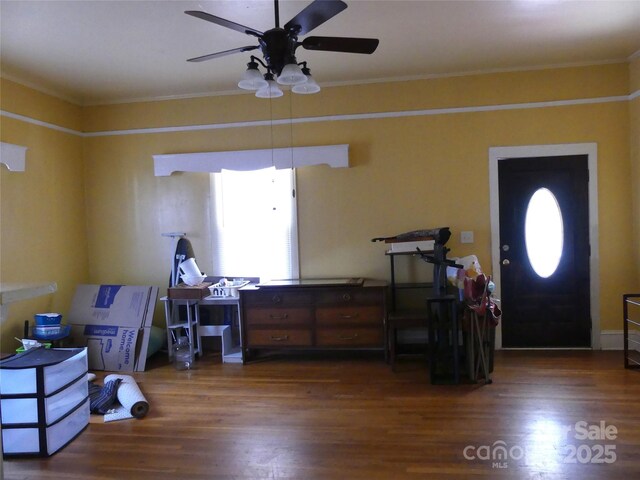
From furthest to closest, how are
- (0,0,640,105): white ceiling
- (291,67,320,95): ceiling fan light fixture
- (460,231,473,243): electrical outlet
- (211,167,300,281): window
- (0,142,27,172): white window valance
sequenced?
(211,167,300,281): window → (460,231,473,243): electrical outlet → (0,142,27,172): white window valance → (0,0,640,105): white ceiling → (291,67,320,95): ceiling fan light fixture

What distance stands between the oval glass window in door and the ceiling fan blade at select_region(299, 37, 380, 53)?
2.66m

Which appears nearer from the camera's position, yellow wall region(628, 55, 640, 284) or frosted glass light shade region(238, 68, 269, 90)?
frosted glass light shade region(238, 68, 269, 90)

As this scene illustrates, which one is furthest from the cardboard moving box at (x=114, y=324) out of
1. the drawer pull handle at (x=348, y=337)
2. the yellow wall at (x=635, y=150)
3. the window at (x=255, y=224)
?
the yellow wall at (x=635, y=150)

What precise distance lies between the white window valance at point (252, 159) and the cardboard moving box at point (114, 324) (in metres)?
1.32

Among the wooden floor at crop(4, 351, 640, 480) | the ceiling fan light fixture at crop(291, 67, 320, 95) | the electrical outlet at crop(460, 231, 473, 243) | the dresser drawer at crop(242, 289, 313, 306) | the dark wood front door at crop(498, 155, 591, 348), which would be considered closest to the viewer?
the wooden floor at crop(4, 351, 640, 480)

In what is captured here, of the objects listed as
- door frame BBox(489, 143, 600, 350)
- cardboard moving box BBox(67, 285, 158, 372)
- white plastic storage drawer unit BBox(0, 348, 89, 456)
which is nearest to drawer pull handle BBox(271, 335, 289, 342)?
cardboard moving box BBox(67, 285, 158, 372)

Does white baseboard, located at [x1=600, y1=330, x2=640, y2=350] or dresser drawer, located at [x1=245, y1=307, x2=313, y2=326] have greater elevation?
dresser drawer, located at [x1=245, y1=307, x2=313, y2=326]

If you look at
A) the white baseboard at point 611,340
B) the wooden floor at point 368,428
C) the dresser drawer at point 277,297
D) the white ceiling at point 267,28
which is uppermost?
the white ceiling at point 267,28

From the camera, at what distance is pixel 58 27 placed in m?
3.29

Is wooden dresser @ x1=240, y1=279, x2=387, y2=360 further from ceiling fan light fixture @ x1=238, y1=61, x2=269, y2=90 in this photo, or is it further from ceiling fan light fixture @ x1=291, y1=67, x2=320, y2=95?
ceiling fan light fixture @ x1=238, y1=61, x2=269, y2=90

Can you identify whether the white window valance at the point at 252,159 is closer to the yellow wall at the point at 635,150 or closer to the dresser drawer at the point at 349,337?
the dresser drawer at the point at 349,337

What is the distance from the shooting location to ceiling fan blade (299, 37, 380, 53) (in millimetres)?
2545

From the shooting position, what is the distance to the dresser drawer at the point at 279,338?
430 cm

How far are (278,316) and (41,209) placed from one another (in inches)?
102
